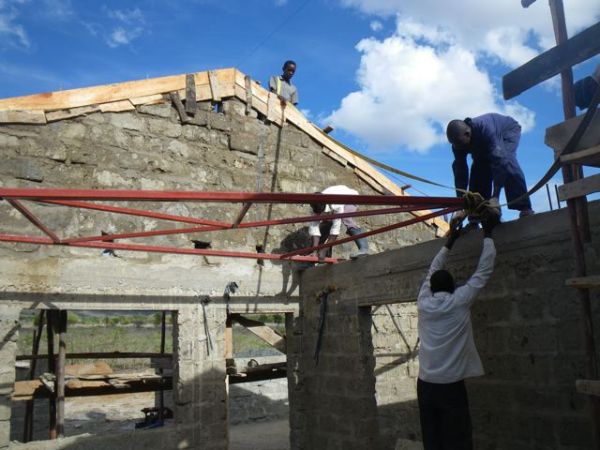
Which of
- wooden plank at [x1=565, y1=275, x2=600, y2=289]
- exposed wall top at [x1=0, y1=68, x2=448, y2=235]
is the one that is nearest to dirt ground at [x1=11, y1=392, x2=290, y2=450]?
exposed wall top at [x1=0, y1=68, x2=448, y2=235]

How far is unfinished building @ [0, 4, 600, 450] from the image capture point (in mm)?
3922

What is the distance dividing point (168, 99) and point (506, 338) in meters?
4.72

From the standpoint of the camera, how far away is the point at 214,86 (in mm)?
6820

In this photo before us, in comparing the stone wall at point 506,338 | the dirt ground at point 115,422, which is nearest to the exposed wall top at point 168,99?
the stone wall at point 506,338

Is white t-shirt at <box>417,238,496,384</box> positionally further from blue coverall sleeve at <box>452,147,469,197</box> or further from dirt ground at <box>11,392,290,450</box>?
dirt ground at <box>11,392,290,450</box>

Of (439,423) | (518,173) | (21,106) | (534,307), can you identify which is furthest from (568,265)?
(21,106)

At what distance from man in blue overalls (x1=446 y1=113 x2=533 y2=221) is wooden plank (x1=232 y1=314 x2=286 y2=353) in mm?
3470

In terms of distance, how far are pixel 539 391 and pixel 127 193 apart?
3.17 meters

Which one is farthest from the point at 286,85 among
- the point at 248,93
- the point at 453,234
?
the point at 453,234

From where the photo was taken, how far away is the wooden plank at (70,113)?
5.75 meters

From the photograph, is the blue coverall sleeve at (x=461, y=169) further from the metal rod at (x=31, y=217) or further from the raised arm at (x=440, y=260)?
the metal rod at (x=31, y=217)

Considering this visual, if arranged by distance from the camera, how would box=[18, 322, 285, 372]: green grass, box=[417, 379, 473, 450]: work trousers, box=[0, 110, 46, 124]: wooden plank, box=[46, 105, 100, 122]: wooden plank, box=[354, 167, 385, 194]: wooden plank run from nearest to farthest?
box=[417, 379, 473, 450]: work trousers < box=[0, 110, 46, 124]: wooden plank < box=[46, 105, 100, 122]: wooden plank < box=[354, 167, 385, 194]: wooden plank < box=[18, 322, 285, 372]: green grass

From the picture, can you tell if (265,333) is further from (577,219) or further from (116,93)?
(577,219)

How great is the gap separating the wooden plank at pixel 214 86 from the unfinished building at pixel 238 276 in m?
0.02
